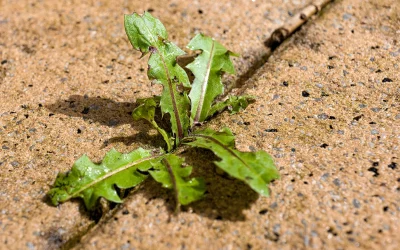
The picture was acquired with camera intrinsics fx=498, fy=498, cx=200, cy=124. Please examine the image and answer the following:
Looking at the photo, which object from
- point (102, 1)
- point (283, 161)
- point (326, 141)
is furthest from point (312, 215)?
point (102, 1)

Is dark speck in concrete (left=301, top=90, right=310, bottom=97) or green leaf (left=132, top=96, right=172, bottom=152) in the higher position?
dark speck in concrete (left=301, top=90, right=310, bottom=97)

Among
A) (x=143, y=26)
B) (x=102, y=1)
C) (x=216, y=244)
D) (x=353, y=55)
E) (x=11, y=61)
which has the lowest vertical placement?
(x=11, y=61)

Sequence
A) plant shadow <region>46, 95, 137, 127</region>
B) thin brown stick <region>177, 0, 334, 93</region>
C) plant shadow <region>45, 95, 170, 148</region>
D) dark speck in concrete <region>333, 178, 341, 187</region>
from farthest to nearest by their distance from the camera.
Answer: thin brown stick <region>177, 0, 334, 93</region>
plant shadow <region>46, 95, 137, 127</region>
plant shadow <region>45, 95, 170, 148</region>
dark speck in concrete <region>333, 178, 341, 187</region>

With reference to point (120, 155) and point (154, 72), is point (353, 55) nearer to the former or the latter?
point (154, 72)

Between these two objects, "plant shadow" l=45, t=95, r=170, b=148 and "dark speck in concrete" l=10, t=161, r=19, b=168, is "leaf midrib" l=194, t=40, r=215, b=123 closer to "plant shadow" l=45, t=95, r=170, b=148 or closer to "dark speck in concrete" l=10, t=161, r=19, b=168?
"plant shadow" l=45, t=95, r=170, b=148

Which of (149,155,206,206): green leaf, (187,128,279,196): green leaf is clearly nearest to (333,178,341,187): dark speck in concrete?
(187,128,279,196): green leaf

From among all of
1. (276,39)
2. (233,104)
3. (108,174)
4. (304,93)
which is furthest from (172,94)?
(276,39)

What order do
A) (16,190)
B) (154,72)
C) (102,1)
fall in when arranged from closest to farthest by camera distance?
(16,190)
(154,72)
(102,1)
